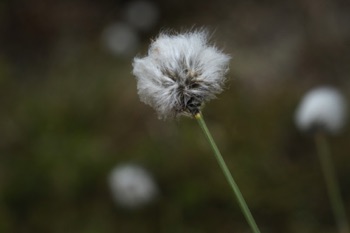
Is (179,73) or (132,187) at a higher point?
(132,187)

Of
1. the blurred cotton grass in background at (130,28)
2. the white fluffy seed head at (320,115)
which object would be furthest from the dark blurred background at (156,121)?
the white fluffy seed head at (320,115)

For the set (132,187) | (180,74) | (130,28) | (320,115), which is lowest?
(180,74)

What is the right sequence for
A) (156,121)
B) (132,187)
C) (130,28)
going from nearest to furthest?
(132,187) < (156,121) < (130,28)

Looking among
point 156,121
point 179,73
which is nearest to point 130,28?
point 156,121

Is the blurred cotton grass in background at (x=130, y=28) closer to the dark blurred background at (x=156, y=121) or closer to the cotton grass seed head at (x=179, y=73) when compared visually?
the dark blurred background at (x=156, y=121)

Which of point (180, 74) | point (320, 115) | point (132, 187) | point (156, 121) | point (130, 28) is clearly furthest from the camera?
point (130, 28)

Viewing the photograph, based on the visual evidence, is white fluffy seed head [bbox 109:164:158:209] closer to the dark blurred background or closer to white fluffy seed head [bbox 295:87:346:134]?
the dark blurred background

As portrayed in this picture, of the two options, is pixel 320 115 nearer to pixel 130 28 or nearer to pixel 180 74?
pixel 180 74
